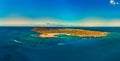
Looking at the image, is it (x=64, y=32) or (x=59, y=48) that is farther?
(x=64, y=32)

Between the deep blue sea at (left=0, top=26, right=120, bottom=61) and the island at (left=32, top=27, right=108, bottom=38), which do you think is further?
the island at (left=32, top=27, right=108, bottom=38)

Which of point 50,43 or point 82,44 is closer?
point 50,43

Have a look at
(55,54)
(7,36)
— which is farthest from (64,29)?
(7,36)

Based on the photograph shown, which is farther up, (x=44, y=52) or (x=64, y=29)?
(x=64, y=29)

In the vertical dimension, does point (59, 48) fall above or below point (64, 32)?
below

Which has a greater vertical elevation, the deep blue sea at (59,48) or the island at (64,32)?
the island at (64,32)

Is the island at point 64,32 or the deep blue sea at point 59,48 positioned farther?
the island at point 64,32

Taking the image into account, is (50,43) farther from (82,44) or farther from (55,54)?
(82,44)

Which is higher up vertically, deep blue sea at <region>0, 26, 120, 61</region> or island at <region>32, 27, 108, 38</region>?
island at <region>32, 27, 108, 38</region>
